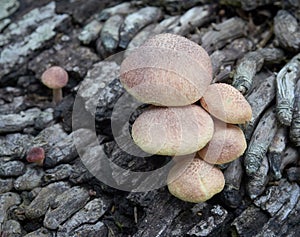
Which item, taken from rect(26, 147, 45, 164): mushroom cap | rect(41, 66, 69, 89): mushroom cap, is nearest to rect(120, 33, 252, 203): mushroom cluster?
rect(26, 147, 45, 164): mushroom cap

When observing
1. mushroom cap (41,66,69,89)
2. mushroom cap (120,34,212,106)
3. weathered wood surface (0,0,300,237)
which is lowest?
weathered wood surface (0,0,300,237)

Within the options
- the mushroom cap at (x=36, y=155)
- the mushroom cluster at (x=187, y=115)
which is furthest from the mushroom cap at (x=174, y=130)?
the mushroom cap at (x=36, y=155)

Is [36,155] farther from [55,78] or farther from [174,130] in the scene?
[174,130]

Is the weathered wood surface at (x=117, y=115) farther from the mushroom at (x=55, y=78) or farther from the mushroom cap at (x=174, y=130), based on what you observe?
the mushroom cap at (x=174, y=130)

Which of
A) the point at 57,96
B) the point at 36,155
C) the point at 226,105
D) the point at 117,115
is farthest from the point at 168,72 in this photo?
the point at 57,96

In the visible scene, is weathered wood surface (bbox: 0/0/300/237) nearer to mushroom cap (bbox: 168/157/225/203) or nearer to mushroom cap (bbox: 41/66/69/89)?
mushroom cap (bbox: 41/66/69/89)

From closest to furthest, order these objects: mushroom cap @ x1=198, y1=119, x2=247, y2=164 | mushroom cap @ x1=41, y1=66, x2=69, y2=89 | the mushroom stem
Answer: mushroom cap @ x1=198, y1=119, x2=247, y2=164 → mushroom cap @ x1=41, y1=66, x2=69, y2=89 → the mushroom stem
